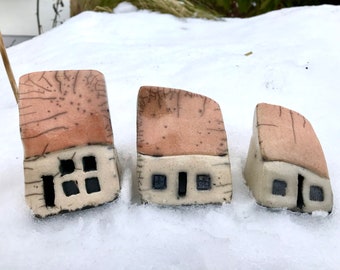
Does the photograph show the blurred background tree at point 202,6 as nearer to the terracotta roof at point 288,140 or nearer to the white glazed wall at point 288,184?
the terracotta roof at point 288,140

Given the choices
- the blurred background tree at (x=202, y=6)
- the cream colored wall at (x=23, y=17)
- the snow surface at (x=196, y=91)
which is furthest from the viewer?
the cream colored wall at (x=23, y=17)

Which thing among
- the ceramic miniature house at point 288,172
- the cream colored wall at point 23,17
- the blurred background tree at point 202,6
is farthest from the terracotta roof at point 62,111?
the cream colored wall at point 23,17

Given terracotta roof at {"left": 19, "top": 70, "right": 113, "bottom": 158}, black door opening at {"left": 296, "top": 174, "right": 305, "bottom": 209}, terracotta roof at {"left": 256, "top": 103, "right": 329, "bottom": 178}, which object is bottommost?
black door opening at {"left": 296, "top": 174, "right": 305, "bottom": 209}

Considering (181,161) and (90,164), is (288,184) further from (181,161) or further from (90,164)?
(90,164)

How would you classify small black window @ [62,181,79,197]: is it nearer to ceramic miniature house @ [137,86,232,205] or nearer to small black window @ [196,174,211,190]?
ceramic miniature house @ [137,86,232,205]

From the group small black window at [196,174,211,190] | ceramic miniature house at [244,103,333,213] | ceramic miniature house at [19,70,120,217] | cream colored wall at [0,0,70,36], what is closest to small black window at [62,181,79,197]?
ceramic miniature house at [19,70,120,217]

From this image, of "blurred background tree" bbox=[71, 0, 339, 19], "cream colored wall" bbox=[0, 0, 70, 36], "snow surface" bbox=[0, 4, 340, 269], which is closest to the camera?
"snow surface" bbox=[0, 4, 340, 269]

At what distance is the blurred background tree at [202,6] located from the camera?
2217 mm

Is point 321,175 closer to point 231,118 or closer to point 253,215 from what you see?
point 253,215

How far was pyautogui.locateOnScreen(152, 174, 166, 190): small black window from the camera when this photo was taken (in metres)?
1.02

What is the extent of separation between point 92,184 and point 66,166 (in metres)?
0.06

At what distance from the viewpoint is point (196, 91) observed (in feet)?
5.08

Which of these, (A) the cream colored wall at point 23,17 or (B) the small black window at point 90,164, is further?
(A) the cream colored wall at point 23,17

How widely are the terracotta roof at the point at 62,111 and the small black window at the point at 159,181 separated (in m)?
0.12
